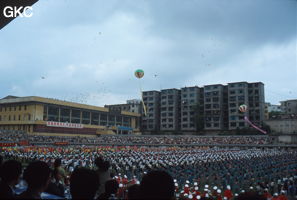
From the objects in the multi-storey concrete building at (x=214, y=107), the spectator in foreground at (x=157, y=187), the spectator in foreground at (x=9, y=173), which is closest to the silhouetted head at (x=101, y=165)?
the spectator in foreground at (x=9, y=173)

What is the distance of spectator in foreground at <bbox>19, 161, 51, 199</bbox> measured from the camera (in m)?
2.59

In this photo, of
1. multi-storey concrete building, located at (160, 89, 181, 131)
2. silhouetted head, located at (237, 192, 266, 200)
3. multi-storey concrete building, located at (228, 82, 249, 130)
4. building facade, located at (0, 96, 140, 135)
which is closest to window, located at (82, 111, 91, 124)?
building facade, located at (0, 96, 140, 135)

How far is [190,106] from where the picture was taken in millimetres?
63188

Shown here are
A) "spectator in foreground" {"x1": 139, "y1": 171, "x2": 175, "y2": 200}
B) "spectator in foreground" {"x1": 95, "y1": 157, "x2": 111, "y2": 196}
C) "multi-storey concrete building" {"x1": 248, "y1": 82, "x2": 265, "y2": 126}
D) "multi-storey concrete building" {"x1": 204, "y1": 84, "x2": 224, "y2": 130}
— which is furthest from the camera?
"multi-storey concrete building" {"x1": 204, "y1": 84, "x2": 224, "y2": 130}

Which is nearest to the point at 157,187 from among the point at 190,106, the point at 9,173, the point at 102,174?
the point at 9,173

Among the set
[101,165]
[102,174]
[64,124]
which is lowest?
[102,174]

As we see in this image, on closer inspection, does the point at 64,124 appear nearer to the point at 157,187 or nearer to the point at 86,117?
the point at 86,117

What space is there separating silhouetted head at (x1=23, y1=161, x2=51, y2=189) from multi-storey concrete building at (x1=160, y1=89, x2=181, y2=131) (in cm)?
6220

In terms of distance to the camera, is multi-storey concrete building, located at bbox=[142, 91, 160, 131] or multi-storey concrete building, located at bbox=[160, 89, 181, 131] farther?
multi-storey concrete building, located at bbox=[142, 91, 160, 131]

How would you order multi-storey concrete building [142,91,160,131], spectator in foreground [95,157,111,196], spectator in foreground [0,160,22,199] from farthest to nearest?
multi-storey concrete building [142,91,160,131] → spectator in foreground [95,157,111,196] → spectator in foreground [0,160,22,199]

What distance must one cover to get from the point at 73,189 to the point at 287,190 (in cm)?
1108

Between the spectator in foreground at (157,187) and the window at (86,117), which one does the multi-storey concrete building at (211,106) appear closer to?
the window at (86,117)

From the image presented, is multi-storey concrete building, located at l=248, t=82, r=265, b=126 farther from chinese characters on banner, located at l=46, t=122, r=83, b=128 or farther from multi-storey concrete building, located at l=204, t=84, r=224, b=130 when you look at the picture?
chinese characters on banner, located at l=46, t=122, r=83, b=128

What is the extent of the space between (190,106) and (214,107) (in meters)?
5.63
